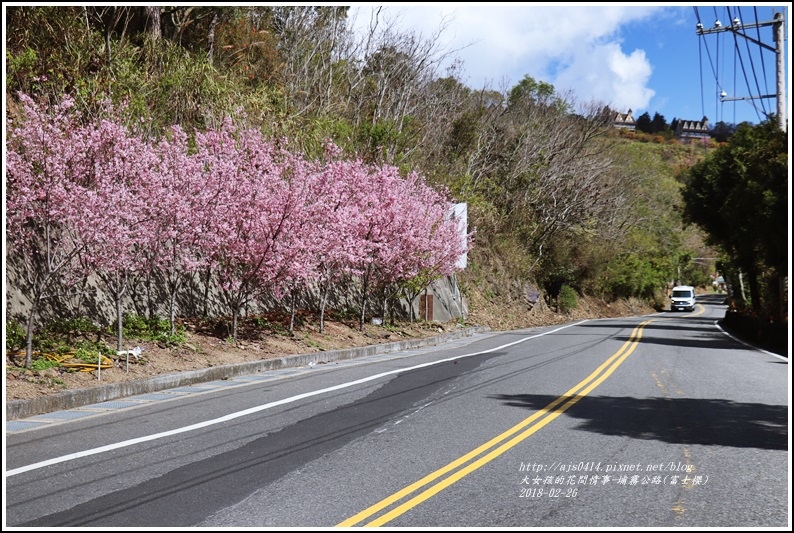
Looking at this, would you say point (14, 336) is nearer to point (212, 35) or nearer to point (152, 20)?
point (152, 20)

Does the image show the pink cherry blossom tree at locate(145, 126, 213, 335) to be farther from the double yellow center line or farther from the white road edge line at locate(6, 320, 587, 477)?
the double yellow center line

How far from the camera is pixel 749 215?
1103 inches

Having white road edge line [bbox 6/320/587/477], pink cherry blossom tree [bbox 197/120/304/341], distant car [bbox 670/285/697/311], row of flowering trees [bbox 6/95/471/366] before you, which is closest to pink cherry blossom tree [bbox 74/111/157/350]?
row of flowering trees [bbox 6/95/471/366]

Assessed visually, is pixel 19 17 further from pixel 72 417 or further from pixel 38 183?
pixel 72 417

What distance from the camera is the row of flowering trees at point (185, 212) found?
1337cm

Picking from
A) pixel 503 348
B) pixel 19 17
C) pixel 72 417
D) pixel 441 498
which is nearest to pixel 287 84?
pixel 19 17

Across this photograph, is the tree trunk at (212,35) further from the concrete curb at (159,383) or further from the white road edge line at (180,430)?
the white road edge line at (180,430)

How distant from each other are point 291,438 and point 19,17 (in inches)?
664

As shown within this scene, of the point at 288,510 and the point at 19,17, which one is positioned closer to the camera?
the point at 288,510

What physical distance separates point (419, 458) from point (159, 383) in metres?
6.87

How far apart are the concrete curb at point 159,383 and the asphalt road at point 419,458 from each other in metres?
0.89

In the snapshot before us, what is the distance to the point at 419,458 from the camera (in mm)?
7875

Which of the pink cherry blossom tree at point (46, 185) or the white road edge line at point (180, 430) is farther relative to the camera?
the pink cherry blossom tree at point (46, 185)

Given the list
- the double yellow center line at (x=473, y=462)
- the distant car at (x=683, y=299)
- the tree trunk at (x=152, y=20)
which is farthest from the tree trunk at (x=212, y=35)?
the distant car at (x=683, y=299)
